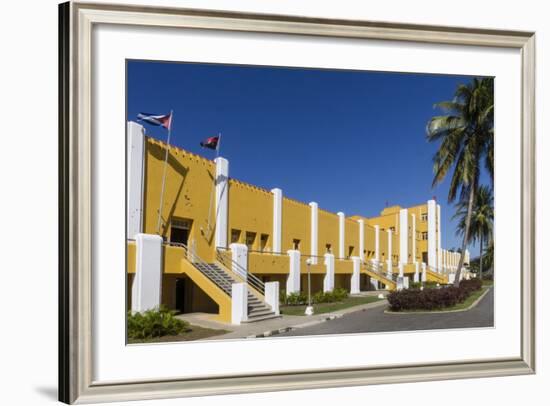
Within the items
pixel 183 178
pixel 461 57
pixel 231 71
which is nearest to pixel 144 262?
pixel 183 178

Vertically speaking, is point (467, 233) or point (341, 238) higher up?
point (467, 233)

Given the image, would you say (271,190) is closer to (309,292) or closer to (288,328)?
(309,292)

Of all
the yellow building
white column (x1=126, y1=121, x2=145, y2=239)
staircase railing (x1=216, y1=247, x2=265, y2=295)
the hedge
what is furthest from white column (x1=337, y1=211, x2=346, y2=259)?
white column (x1=126, y1=121, x2=145, y2=239)

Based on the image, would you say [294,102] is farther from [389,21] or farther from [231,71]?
[389,21]

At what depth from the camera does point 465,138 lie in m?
12.1

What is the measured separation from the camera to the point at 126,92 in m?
7.70

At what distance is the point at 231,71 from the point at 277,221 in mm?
5897

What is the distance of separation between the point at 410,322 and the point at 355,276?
5821 mm

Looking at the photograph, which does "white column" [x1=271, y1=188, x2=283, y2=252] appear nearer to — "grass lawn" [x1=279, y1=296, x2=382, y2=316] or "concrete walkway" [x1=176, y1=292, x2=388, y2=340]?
"grass lawn" [x1=279, y1=296, x2=382, y2=316]

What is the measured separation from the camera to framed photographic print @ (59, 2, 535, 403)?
756cm

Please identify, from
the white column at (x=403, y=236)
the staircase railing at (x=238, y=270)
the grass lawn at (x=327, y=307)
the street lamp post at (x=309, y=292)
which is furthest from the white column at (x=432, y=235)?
the staircase railing at (x=238, y=270)

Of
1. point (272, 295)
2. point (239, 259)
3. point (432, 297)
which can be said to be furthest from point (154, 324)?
point (432, 297)

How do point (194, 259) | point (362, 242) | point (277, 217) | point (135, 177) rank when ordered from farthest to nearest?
point (362, 242) → point (277, 217) → point (194, 259) → point (135, 177)

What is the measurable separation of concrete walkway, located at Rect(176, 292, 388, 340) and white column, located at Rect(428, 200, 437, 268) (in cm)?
287
